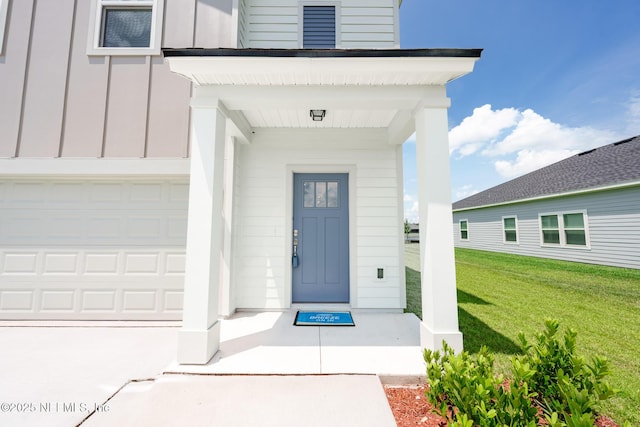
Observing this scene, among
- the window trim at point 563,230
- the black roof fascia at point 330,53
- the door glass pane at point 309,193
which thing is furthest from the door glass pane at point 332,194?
the window trim at point 563,230

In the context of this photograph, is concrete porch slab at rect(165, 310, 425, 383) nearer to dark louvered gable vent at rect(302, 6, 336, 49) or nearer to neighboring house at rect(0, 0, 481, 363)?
A: neighboring house at rect(0, 0, 481, 363)

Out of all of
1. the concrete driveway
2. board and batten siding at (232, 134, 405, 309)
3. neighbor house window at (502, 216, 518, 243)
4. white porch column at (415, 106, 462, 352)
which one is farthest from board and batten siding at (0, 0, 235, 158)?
neighbor house window at (502, 216, 518, 243)

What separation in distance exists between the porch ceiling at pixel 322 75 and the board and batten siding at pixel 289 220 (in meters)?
1.29

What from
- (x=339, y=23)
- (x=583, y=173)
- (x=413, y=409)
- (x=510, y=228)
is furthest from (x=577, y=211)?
(x=413, y=409)

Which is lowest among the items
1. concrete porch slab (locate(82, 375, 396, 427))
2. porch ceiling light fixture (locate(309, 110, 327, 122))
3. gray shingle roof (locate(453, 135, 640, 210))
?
concrete porch slab (locate(82, 375, 396, 427))

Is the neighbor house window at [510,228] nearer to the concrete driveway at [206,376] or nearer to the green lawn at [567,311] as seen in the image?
the green lawn at [567,311]

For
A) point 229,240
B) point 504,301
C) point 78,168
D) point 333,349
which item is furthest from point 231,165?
point 504,301

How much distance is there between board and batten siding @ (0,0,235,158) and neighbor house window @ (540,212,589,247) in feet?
39.7

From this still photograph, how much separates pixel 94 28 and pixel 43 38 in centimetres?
75

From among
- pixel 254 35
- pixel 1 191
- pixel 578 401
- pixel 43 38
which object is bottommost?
pixel 578 401

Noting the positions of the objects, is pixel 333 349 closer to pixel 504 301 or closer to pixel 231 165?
pixel 231 165

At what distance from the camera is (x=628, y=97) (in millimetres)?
11289

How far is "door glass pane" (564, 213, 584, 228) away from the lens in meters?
8.96

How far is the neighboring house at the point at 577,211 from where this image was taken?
7.61 meters
